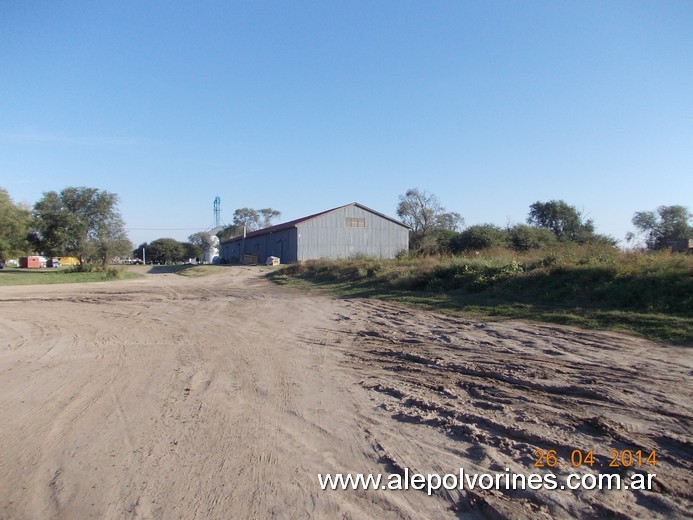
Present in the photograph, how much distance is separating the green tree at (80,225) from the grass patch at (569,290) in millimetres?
39536

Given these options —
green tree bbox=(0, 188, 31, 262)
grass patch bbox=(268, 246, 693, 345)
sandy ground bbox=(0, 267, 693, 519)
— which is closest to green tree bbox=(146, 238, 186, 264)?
green tree bbox=(0, 188, 31, 262)

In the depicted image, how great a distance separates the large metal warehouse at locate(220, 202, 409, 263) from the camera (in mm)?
50156

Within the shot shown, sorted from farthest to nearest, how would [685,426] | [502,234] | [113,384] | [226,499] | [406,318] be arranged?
[502,234] < [406,318] < [113,384] < [685,426] < [226,499]

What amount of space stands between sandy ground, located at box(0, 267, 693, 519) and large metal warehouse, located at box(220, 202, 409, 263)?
3903 centimetres

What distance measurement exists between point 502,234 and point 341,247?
15.9 metres

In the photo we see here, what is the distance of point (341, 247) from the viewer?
170 ft

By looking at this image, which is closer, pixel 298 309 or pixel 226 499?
pixel 226 499

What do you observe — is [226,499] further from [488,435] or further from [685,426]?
[685,426]

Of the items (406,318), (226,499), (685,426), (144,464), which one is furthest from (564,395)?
(406,318)

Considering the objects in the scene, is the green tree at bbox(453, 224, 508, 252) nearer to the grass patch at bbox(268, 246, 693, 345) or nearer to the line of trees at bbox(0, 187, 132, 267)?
the grass patch at bbox(268, 246, 693, 345)

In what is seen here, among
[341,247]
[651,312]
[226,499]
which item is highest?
[341,247]

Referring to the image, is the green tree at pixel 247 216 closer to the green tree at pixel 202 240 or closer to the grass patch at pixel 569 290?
the green tree at pixel 202 240

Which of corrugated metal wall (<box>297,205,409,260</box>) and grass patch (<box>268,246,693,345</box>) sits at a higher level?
corrugated metal wall (<box>297,205,409,260</box>)

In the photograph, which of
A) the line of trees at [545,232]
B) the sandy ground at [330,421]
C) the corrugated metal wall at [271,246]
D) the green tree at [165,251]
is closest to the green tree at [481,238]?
the line of trees at [545,232]
